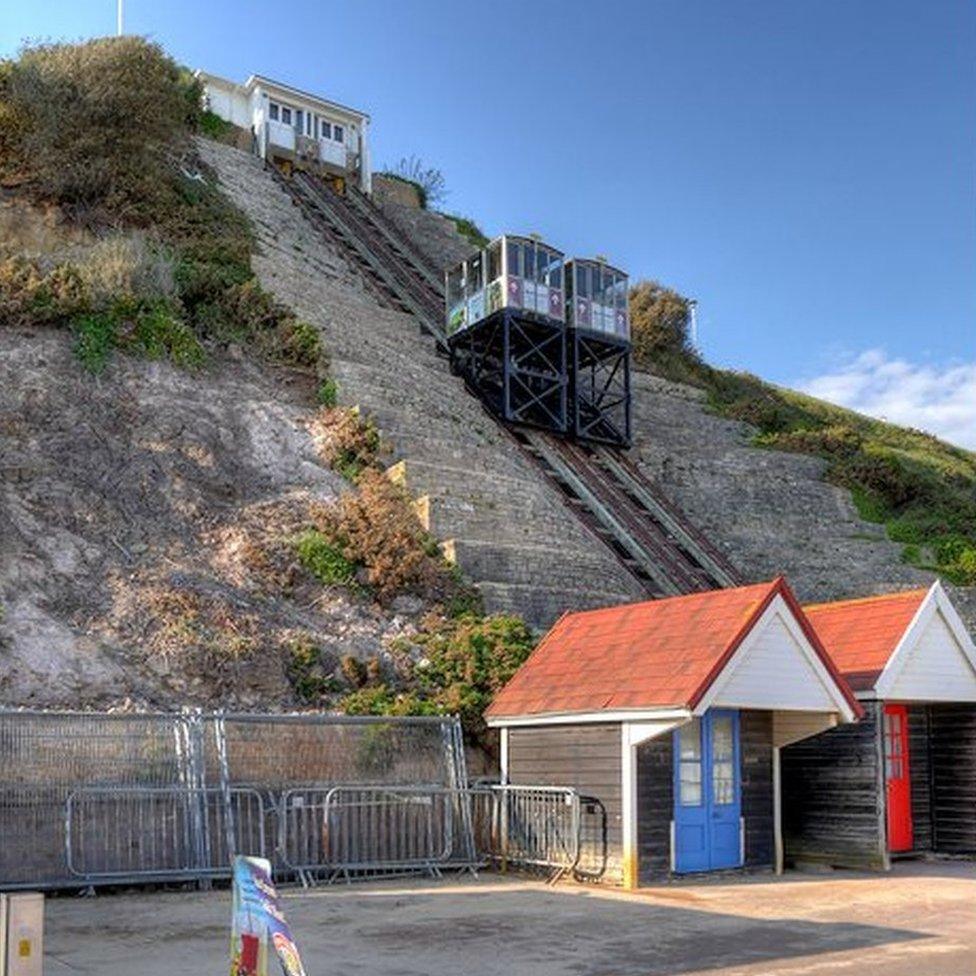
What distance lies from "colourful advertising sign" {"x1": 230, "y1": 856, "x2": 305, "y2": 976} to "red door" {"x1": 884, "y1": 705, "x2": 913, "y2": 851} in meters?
12.2

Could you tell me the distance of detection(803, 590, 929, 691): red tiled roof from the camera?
15836 millimetres

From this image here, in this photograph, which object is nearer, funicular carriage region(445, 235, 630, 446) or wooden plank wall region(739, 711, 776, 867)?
wooden plank wall region(739, 711, 776, 867)

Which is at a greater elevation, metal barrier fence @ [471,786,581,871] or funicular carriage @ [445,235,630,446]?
funicular carriage @ [445,235,630,446]

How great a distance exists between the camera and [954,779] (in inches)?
655

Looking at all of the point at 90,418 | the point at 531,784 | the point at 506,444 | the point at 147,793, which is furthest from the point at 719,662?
the point at 506,444

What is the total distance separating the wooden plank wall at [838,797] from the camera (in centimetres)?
1530

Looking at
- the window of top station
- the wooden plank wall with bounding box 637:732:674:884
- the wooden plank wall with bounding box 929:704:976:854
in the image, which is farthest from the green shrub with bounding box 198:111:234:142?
the wooden plank wall with bounding box 637:732:674:884

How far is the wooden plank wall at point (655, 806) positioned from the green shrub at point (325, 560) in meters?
6.99

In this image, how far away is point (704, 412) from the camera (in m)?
38.1

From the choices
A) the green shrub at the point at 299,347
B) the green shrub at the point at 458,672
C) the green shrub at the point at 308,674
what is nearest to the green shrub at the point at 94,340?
the green shrub at the point at 299,347

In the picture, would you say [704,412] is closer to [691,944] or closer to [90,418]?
[90,418]

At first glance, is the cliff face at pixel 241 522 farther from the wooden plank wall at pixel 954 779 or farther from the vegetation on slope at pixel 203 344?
the wooden plank wall at pixel 954 779

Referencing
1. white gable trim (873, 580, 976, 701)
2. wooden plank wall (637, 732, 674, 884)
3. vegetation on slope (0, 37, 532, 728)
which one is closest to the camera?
wooden plank wall (637, 732, 674, 884)

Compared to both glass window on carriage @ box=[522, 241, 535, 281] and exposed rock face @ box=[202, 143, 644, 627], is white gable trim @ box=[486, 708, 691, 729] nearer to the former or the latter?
exposed rock face @ box=[202, 143, 644, 627]
